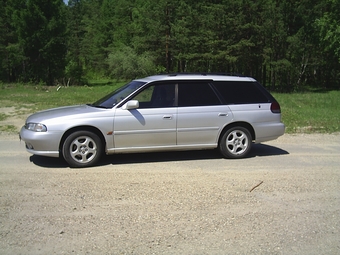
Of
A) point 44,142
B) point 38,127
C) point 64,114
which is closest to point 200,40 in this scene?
point 64,114

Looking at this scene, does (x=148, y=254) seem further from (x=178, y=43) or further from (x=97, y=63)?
(x=97, y=63)

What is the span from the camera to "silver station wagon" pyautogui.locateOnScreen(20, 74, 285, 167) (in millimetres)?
6723

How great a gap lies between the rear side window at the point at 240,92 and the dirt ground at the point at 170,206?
4.21ft

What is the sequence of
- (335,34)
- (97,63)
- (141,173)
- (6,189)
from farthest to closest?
(97,63)
(335,34)
(141,173)
(6,189)

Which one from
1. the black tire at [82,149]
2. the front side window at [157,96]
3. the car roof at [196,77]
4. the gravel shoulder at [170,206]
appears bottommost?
the gravel shoulder at [170,206]

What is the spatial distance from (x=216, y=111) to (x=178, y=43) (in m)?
37.4

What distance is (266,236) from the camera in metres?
4.09

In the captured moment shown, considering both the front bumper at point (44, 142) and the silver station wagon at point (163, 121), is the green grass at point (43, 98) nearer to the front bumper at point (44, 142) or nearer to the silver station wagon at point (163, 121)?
the front bumper at point (44, 142)

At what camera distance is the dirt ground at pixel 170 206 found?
12.8ft

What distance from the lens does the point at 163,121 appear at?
23.3 ft

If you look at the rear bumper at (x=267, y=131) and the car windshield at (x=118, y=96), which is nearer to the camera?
the car windshield at (x=118, y=96)

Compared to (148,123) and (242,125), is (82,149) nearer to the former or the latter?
(148,123)

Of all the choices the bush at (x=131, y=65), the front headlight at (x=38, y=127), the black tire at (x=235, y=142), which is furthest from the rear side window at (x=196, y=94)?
the bush at (x=131, y=65)

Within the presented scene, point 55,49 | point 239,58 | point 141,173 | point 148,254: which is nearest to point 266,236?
point 148,254
